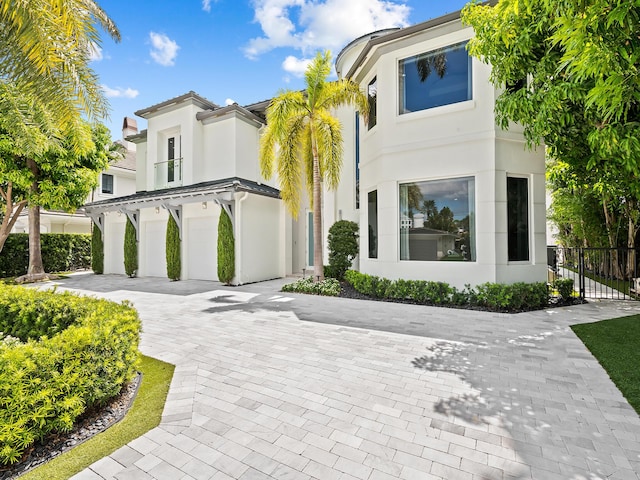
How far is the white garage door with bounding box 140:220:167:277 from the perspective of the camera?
17.1m

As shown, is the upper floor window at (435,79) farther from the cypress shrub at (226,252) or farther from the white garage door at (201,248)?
the white garage door at (201,248)

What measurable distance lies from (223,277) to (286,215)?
448 cm

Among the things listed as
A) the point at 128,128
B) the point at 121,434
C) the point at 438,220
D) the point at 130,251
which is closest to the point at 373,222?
the point at 438,220

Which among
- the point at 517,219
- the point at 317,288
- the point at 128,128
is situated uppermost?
the point at 128,128

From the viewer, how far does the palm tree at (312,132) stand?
11.7 m

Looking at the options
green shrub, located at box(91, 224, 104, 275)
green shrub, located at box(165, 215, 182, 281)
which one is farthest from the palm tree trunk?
green shrub, located at box(91, 224, 104, 275)

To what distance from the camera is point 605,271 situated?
14344 millimetres

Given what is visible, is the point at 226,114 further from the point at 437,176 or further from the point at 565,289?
the point at 565,289

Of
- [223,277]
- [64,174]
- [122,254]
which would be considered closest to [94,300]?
[223,277]

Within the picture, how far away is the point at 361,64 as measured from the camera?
39.1 feet

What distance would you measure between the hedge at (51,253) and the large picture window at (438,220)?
20.8 meters

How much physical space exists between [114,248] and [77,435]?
18.6 meters

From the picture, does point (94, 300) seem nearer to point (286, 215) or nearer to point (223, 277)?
point (223, 277)

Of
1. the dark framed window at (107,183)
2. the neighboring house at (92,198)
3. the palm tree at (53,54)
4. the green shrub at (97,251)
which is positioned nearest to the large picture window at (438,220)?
the palm tree at (53,54)
